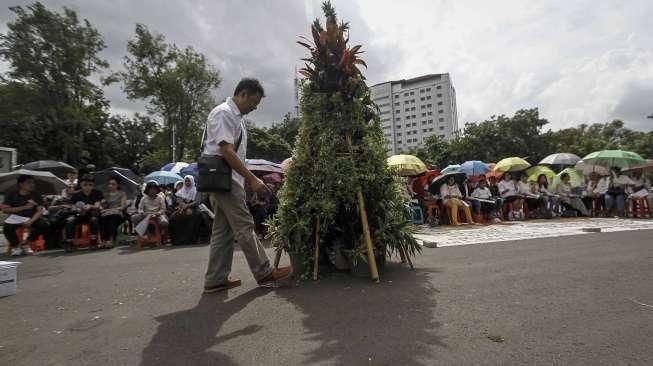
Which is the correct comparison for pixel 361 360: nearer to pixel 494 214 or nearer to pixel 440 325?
pixel 440 325

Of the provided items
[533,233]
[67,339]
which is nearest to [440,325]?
[67,339]

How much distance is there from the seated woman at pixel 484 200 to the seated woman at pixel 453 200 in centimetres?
54

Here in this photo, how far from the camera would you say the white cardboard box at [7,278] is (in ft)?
13.6

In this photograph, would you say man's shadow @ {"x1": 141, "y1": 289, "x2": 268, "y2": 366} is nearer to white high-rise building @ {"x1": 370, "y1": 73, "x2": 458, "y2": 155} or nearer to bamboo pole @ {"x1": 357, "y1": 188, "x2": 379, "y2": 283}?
bamboo pole @ {"x1": 357, "y1": 188, "x2": 379, "y2": 283}

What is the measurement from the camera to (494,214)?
12445 millimetres

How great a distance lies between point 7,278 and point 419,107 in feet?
462

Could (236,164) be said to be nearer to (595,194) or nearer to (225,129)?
(225,129)

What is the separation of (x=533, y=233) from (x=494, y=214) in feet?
14.2

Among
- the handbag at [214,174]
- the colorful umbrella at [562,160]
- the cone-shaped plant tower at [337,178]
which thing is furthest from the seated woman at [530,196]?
the handbag at [214,174]

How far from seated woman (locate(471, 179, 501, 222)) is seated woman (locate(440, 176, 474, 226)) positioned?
544 mm

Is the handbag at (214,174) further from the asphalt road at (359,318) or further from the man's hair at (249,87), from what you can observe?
the asphalt road at (359,318)

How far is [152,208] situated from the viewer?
8.92 m

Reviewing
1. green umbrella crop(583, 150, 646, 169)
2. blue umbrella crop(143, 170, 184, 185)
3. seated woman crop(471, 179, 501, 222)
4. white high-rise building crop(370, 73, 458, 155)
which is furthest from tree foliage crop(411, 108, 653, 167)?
white high-rise building crop(370, 73, 458, 155)

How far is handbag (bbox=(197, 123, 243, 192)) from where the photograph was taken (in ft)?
12.3
